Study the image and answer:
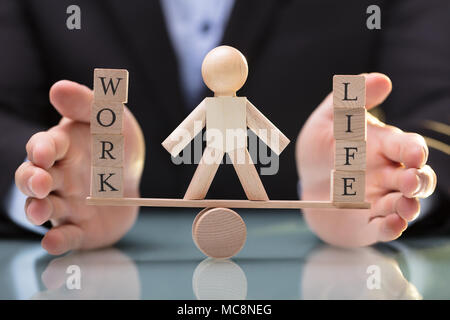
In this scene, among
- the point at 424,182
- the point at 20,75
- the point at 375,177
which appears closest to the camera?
the point at 424,182

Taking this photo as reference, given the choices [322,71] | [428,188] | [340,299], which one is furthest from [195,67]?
[340,299]

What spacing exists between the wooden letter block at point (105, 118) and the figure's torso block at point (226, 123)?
13 cm

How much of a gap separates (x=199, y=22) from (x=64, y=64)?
0.36 meters

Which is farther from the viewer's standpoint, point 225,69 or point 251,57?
point 251,57

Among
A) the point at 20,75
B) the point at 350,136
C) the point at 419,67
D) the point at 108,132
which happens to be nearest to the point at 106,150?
the point at 108,132

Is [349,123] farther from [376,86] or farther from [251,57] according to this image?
[251,57]

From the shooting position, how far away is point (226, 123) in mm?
738

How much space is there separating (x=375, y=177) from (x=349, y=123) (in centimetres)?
13

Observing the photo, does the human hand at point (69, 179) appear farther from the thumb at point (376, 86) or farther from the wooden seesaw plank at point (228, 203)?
the thumb at point (376, 86)

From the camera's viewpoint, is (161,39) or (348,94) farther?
(161,39)

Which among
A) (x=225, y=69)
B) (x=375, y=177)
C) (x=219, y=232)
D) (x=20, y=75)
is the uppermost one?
(x=20, y=75)

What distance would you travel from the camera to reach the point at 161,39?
3.91ft

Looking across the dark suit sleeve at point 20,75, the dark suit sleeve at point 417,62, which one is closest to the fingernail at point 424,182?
the dark suit sleeve at point 417,62
